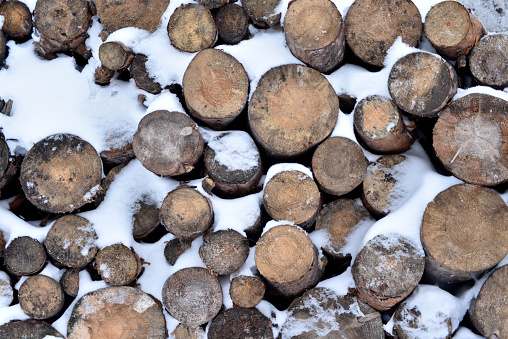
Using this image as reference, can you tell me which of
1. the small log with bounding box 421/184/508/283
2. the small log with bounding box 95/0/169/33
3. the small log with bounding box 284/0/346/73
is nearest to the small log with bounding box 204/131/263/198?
the small log with bounding box 284/0/346/73

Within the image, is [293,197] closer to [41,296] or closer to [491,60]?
[491,60]

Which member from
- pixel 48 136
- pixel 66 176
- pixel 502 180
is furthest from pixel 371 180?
pixel 48 136

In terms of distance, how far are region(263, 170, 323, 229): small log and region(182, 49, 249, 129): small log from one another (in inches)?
24.0

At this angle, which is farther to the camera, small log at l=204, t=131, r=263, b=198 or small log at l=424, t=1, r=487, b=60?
small log at l=204, t=131, r=263, b=198

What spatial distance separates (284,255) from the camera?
8.91 feet

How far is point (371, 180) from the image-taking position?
121 inches

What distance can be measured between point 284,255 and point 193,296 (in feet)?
2.37

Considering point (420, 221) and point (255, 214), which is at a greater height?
point (420, 221)

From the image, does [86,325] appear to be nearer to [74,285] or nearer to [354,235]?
[74,285]

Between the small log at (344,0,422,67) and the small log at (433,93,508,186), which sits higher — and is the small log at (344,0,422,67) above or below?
above

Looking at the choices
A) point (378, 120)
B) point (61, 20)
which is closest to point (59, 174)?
point (61, 20)

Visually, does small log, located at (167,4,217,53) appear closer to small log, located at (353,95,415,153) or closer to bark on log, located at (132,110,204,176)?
bark on log, located at (132,110,204,176)

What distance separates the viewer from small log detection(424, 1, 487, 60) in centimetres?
282

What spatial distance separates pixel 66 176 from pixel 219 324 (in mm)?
1564
